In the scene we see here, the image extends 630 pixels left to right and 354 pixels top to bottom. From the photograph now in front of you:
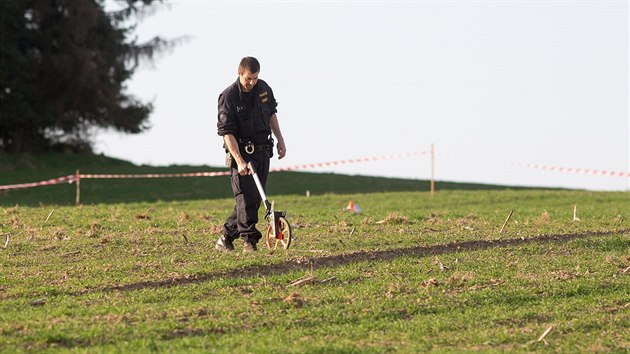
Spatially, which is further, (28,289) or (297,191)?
(297,191)

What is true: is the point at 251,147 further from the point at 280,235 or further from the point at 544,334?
the point at 544,334

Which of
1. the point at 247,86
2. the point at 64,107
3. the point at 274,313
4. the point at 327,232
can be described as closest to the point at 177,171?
the point at 64,107

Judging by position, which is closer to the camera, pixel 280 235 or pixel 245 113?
pixel 245 113

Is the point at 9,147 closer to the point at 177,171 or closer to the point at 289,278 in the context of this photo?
the point at 177,171

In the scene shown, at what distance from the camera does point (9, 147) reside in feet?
154

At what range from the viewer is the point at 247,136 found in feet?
41.8

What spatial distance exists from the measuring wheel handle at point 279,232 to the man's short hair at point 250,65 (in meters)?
1.61

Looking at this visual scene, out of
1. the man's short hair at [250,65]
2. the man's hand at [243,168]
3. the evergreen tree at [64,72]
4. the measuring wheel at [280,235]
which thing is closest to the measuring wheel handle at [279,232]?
the measuring wheel at [280,235]

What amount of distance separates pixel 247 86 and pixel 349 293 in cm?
331

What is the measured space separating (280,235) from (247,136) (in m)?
1.18

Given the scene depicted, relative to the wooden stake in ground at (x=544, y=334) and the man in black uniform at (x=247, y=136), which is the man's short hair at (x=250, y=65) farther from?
the wooden stake in ground at (x=544, y=334)

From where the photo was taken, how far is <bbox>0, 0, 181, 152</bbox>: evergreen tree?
4450 cm

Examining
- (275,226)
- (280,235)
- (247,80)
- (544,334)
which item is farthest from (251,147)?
(544,334)

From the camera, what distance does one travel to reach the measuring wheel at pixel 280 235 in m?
12.6
